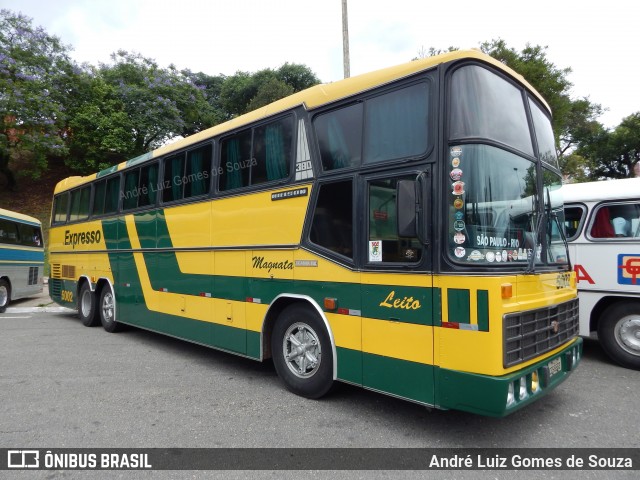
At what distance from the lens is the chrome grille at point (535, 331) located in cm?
328

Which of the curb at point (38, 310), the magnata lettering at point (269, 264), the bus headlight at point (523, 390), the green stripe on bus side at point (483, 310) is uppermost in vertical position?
the magnata lettering at point (269, 264)

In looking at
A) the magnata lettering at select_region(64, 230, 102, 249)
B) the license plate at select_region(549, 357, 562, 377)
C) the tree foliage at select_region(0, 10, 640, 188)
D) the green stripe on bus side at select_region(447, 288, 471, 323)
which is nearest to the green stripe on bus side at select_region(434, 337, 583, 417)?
the license plate at select_region(549, 357, 562, 377)

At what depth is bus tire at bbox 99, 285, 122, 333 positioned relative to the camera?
8.44 metres

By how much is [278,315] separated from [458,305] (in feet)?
7.77

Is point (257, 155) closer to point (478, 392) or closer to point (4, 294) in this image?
point (478, 392)

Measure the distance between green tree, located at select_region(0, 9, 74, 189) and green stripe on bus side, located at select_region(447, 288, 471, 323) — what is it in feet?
73.7

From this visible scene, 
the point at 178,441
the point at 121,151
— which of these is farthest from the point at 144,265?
the point at 121,151

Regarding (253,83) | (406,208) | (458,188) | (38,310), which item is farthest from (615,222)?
(253,83)

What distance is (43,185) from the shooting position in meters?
24.1

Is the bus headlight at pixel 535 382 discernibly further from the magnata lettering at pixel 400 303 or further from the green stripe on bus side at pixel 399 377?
the magnata lettering at pixel 400 303

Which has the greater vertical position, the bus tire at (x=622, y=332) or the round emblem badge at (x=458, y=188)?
the round emblem badge at (x=458, y=188)

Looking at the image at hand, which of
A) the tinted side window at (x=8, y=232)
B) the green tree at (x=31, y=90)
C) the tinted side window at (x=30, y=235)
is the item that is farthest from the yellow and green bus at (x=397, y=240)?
the green tree at (x=31, y=90)

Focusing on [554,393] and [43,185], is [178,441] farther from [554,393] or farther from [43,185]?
[43,185]

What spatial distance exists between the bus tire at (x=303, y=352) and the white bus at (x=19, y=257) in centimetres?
1074
